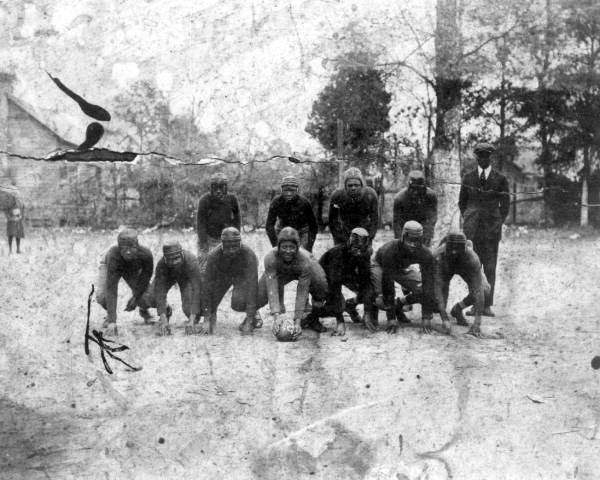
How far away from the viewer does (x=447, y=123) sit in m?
7.75

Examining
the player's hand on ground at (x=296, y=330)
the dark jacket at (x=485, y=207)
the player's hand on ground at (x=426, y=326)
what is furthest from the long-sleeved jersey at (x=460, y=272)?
the player's hand on ground at (x=296, y=330)

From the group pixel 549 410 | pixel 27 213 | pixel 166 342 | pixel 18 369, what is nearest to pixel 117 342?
pixel 166 342

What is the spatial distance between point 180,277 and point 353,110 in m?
3.26

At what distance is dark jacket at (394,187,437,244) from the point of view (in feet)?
21.3

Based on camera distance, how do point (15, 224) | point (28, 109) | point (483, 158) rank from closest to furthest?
point (28, 109)
point (15, 224)
point (483, 158)

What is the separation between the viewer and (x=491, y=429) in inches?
147

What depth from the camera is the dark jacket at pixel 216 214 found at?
666 cm

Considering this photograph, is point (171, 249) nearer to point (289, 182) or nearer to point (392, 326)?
point (289, 182)

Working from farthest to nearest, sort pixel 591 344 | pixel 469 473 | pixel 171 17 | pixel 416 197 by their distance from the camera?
pixel 416 197, pixel 171 17, pixel 591 344, pixel 469 473

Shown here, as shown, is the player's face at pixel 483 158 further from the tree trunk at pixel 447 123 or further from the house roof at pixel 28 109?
the house roof at pixel 28 109

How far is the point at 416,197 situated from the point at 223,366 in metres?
2.81

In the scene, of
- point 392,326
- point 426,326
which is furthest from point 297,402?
point 426,326

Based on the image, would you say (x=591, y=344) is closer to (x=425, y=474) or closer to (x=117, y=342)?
(x=425, y=474)

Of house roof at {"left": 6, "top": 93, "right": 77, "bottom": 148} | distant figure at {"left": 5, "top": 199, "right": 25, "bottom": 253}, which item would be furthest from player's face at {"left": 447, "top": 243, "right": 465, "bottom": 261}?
distant figure at {"left": 5, "top": 199, "right": 25, "bottom": 253}
